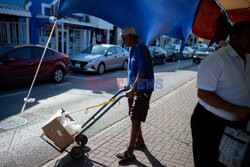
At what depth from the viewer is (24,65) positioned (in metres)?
7.62

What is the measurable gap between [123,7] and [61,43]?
1594cm

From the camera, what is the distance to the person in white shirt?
1.89m

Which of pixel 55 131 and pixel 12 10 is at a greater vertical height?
pixel 12 10

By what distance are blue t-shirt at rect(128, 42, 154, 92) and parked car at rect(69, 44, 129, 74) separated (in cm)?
841

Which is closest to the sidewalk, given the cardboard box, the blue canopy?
the cardboard box

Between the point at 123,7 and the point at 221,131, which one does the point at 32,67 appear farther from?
the point at 221,131

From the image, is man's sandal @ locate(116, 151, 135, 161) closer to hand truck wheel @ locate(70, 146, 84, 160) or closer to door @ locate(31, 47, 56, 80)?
hand truck wheel @ locate(70, 146, 84, 160)

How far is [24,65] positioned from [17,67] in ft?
0.91

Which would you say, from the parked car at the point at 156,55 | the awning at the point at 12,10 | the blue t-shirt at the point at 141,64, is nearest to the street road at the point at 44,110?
the blue t-shirt at the point at 141,64

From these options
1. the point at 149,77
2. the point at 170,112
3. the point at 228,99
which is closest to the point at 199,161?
the point at 228,99

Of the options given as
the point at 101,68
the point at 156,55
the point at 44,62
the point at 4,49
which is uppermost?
the point at 4,49

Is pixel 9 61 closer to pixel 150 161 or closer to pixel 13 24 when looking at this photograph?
pixel 150 161

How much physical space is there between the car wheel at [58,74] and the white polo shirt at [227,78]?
8.08 metres

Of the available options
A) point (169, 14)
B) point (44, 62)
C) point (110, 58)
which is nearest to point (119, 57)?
point (110, 58)
